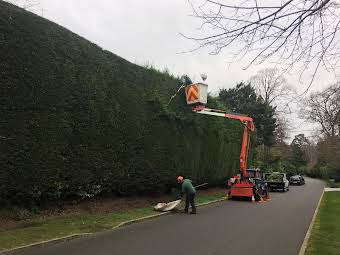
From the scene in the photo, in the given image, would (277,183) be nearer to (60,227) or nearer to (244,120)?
(244,120)

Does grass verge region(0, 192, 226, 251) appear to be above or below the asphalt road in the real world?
above

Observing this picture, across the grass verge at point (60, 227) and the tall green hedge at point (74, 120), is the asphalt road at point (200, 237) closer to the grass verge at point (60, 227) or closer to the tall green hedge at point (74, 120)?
the grass verge at point (60, 227)

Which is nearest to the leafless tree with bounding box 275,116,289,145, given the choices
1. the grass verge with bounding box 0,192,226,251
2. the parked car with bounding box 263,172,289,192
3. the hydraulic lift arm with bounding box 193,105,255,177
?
the parked car with bounding box 263,172,289,192

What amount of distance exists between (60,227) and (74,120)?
3.93m

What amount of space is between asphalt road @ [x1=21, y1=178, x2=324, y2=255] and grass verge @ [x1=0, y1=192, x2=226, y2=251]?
0.49 m

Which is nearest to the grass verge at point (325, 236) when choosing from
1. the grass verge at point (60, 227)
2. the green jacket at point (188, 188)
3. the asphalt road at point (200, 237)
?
the asphalt road at point (200, 237)

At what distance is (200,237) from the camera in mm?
11414

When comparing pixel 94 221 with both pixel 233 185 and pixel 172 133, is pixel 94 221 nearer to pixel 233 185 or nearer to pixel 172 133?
pixel 172 133

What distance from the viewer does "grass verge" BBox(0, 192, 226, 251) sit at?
9.62m

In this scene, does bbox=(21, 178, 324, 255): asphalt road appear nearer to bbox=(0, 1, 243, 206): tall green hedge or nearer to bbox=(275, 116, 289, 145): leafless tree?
bbox=(0, 1, 243, 206): tall green hedge

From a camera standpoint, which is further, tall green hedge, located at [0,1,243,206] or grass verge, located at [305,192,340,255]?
tall green hedge, located at [0,1,243,206]

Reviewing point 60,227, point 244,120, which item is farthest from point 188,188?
point 244,120

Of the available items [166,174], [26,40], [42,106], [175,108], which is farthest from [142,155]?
[26,40]

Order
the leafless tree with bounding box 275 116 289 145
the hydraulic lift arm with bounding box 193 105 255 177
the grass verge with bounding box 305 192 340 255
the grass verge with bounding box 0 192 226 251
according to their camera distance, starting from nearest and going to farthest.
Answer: the grass verge with bounding box 0 192 226 251 < the grass verge with bounding box 305 192 340 255 < the hydraulic lift arm with bounding box 193 105 255 177 < the leafless tree with bounding box 275 116 289 145
